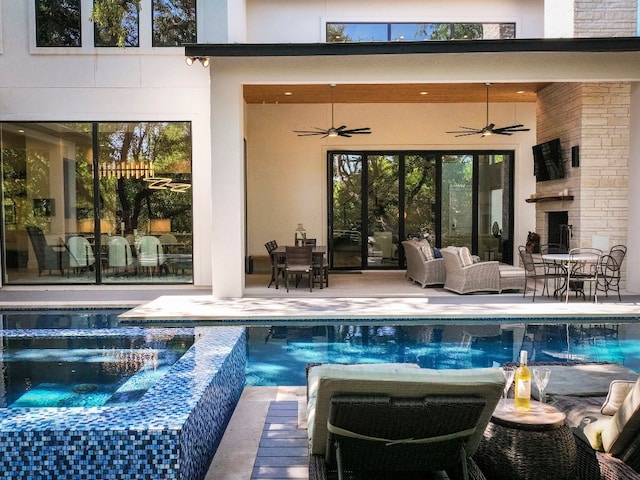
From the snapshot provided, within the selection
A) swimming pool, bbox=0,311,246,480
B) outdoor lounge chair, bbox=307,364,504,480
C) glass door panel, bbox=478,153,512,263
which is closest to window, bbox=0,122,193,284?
glass door panel, bbox=478,153,512,263

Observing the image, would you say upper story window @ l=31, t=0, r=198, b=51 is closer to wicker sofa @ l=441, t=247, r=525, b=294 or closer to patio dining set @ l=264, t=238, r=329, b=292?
patio dining set @ l=264, t=238, r=329, b=292

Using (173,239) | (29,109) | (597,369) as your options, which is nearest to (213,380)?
(597,369)

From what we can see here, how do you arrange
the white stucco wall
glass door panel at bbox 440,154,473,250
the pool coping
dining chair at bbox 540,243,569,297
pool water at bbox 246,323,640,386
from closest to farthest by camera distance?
1. pool water at bbox 246,323,640,386
2. the pool coping
3. dining chair at bbox 540,243,569,297
4. the white stucco wall
5. glass door panel at bbox 440,154,473,250

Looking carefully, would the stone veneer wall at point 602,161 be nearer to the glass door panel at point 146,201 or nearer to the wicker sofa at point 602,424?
the wicker sofa at point 602,424

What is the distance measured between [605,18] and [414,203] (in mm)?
5651

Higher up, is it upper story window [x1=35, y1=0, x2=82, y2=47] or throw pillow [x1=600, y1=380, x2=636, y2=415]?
upper story window [x1=35, y1=0, x2=82, y2=47]

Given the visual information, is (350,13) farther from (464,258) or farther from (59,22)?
(464,258)

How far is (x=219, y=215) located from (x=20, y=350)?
402 centimetres

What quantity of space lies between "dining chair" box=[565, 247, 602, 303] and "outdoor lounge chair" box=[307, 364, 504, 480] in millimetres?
6770

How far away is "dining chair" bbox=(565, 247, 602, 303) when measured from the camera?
862 centimetres

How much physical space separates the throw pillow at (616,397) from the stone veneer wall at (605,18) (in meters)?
9.48

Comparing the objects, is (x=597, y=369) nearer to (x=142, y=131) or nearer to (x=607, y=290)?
(x=607, y=290)

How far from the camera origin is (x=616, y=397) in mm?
2922

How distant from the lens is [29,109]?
35.0ft
